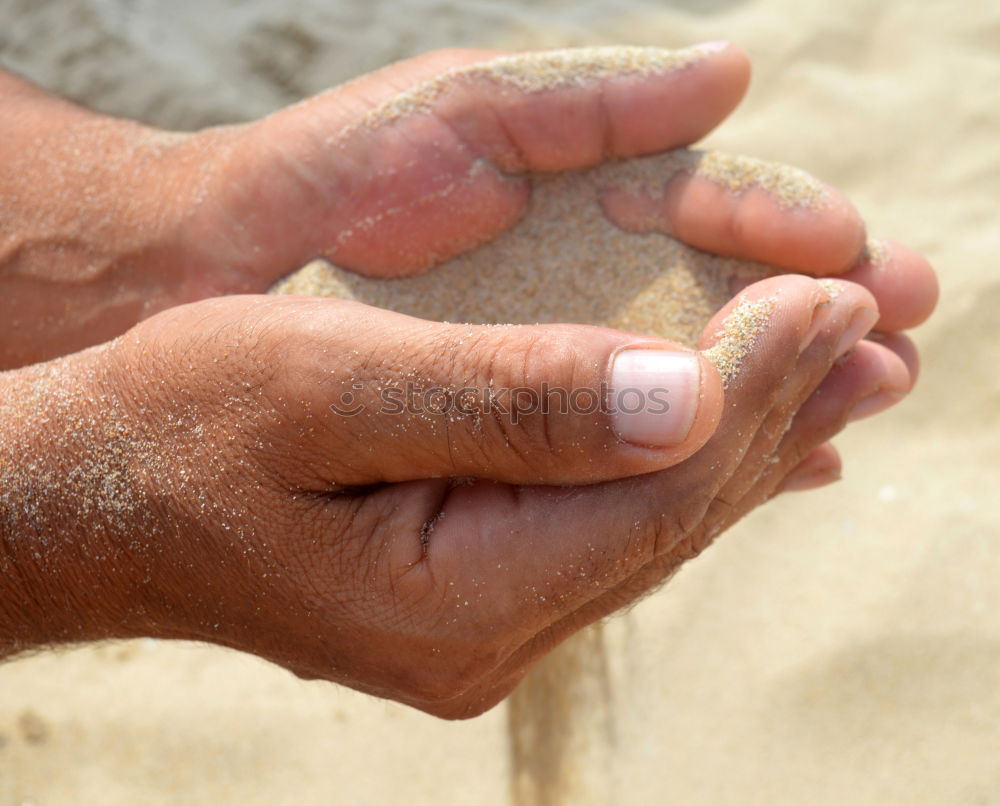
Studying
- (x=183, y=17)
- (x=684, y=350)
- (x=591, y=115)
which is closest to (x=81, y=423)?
(x=684, y=350)

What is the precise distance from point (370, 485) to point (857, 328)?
2.64 feet

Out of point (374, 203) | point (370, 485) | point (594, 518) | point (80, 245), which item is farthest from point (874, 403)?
point (80, 245)

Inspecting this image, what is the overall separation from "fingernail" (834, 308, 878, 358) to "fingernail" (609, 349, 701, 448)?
0.41 meters

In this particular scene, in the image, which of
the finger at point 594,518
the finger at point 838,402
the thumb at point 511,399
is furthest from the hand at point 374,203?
the thumb at point 511,399

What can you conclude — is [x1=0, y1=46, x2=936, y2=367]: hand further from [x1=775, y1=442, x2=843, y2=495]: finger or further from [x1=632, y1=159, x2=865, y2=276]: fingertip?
[x1=775, y1=442, x2=843, y2=495]: finger

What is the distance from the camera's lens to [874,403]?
1.62 m

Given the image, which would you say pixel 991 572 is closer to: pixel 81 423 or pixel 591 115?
pixel 591 115

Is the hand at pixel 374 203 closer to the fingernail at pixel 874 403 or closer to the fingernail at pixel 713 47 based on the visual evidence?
the fingernail at pixel 713 47

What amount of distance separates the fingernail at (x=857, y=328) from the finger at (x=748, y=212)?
0.75ft

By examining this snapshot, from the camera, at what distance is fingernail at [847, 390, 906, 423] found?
161 cm

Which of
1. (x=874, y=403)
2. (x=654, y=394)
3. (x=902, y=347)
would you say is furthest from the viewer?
(x=902, y=347)

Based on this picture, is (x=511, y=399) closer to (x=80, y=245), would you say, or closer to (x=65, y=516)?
(x=65, y=516)

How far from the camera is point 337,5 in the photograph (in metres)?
2.71

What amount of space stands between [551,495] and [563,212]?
76 cm
